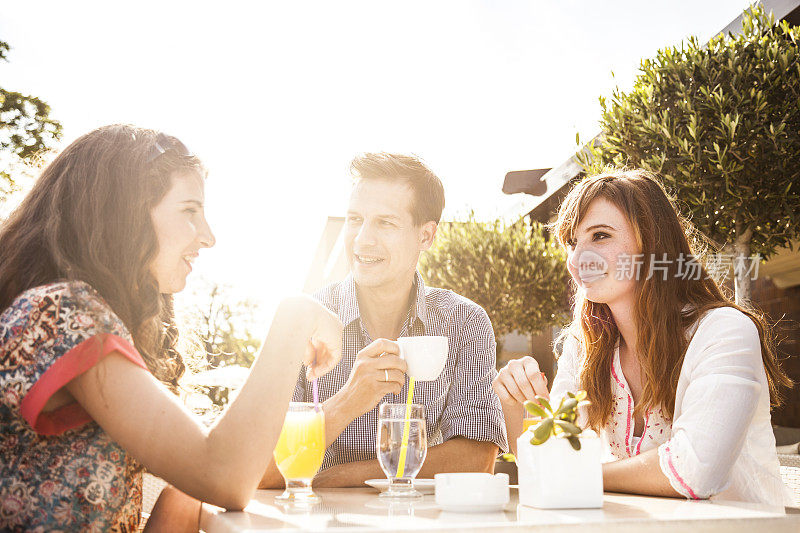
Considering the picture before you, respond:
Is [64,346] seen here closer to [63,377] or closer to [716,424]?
[63,377]

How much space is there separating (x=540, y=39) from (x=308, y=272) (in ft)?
49.7

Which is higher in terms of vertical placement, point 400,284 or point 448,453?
point 400,284

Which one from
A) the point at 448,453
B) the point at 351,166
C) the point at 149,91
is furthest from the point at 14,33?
the point at 448,453

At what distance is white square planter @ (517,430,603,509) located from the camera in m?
1.37

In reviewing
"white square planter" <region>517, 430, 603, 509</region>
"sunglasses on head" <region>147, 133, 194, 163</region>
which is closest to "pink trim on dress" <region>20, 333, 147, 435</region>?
"sunglasses on head" <region>147, 133, 194, 163</region>

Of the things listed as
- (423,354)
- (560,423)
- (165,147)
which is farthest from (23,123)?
(560,423)

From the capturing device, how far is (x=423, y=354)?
190cm

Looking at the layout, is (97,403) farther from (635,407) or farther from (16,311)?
(635,407)

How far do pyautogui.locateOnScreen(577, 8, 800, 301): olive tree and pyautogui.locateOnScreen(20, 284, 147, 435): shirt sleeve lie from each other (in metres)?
4.80

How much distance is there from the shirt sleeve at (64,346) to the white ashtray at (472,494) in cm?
65

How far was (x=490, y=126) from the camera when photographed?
9.44 metres

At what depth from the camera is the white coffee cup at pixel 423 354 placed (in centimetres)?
189

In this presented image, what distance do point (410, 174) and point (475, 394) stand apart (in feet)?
3.09

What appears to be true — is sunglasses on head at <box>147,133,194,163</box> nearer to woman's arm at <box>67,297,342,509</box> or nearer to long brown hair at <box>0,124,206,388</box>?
long brown hair at <box>0,124,206,388</box>
